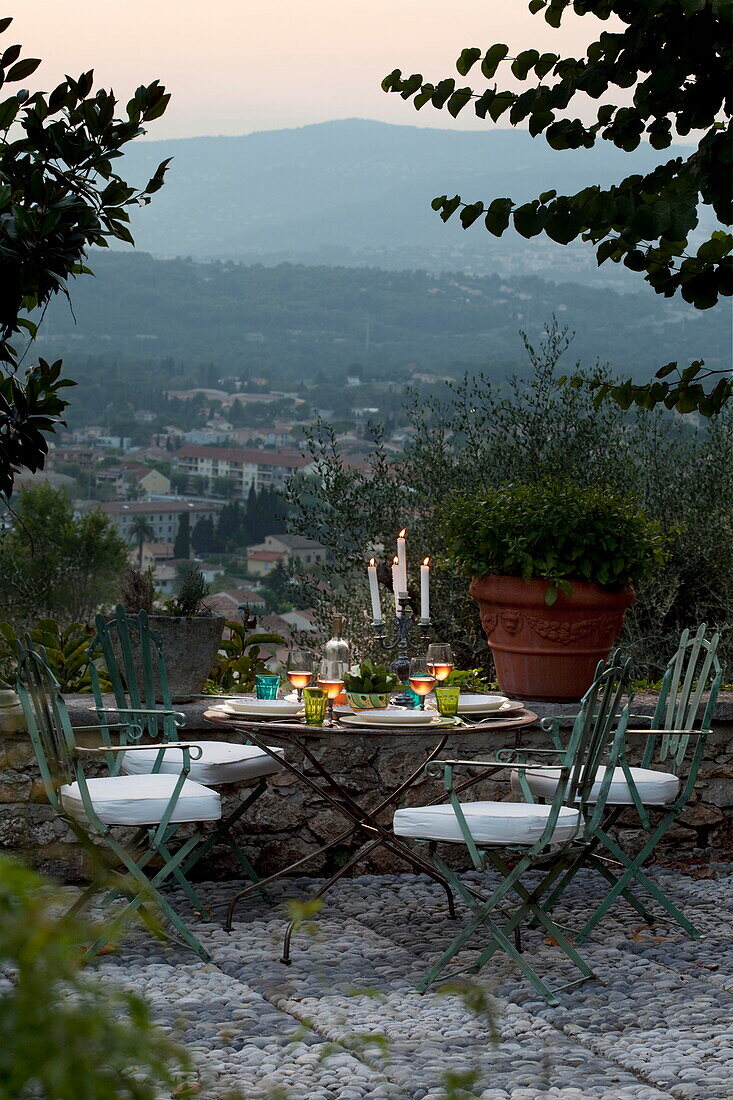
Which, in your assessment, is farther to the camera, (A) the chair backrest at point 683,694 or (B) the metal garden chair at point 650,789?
(A) the chair backrest at point 683,694

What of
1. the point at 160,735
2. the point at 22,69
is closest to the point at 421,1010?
the point at 160,735

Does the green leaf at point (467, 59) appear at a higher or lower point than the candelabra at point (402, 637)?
higher

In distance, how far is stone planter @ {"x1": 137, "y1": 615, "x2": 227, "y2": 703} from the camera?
4.42 m

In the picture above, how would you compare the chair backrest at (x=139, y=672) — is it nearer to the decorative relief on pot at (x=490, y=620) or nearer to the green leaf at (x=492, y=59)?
the decorative relief on pot at (x=490, y=620)

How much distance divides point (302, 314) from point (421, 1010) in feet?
93.2

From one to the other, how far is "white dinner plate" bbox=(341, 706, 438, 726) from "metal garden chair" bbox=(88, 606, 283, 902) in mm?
509

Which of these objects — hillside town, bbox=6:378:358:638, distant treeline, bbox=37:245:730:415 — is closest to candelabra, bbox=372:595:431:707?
hillside town, bbox=6:378:358:638

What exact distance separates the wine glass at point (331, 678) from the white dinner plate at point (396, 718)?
149 mm

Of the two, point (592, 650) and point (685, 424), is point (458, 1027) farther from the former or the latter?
point (685, 424)

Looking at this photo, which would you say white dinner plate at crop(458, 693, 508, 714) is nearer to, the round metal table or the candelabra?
the round metal table

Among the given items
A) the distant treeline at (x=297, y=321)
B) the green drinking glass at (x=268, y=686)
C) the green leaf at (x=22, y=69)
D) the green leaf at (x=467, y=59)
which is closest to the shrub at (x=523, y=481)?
the green drinking glass at (x=268, y=686)

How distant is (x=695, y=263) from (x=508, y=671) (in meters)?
1.84

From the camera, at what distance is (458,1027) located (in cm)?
296

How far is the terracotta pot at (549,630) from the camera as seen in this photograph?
4.48m
